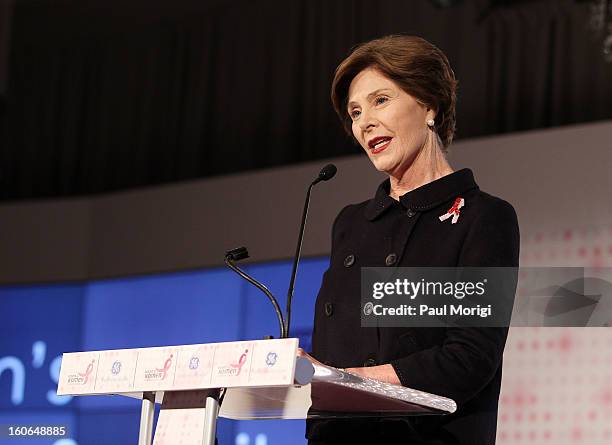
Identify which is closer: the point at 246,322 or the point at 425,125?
the point at 425,125

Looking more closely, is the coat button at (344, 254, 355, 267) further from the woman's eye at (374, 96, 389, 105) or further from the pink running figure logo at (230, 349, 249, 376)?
the pink running figure logo at (230, 349, 249, 376)

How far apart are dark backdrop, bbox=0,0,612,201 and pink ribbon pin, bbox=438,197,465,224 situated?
3219mm

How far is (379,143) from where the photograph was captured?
2.14m

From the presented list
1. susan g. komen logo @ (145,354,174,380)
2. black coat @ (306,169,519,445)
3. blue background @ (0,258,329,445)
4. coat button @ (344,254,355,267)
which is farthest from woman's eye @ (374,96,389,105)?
blue background @ (0,258,329,445)

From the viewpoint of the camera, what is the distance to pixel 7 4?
5.87m

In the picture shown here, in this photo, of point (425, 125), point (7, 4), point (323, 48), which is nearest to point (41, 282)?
point (7, 4)

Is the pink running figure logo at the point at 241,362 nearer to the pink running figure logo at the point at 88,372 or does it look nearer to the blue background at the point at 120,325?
the pink running figure logo at the point at 88,372

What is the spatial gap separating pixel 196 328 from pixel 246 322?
1.06 ft

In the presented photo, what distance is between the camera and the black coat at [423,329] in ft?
6.04

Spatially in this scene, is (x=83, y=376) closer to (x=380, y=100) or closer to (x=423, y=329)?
(x=423, y=329)

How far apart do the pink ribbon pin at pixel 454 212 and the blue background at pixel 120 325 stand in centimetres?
280

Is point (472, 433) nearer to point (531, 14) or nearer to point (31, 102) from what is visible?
point (531, 14)

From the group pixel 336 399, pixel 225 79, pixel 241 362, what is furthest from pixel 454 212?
pixel 225 79

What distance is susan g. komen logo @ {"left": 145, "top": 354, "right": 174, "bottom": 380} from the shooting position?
1641 mm
